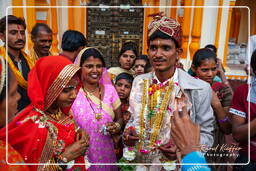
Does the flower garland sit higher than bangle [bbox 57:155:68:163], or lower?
higher

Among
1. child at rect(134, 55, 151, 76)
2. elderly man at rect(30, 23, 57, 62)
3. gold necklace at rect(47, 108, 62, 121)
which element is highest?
elderly man at rect(30, 23, 57, 62)

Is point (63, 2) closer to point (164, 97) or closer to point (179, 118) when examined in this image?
point (164, 97)

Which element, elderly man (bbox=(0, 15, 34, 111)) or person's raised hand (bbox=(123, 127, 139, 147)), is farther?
elderly man (bbox=(0, 15, 34, 111))

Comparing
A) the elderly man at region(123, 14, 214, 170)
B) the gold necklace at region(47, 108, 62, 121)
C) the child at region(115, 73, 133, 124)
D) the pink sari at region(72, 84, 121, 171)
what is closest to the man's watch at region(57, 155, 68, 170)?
the gold necklace at region(47, 108, 62, 121)

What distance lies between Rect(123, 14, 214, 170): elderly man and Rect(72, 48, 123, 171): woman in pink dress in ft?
1.60

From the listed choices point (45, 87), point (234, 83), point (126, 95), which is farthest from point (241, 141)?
point (234, 83)

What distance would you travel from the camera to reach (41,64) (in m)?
1.58

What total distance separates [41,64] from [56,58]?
0.12 m

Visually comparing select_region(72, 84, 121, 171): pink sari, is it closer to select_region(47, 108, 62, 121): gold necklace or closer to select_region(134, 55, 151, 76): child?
select_region(47, 108, 62, 121): gold necklace

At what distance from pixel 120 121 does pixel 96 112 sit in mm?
309

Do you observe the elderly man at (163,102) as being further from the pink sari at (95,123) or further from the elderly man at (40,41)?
the elderly man at (40,41)

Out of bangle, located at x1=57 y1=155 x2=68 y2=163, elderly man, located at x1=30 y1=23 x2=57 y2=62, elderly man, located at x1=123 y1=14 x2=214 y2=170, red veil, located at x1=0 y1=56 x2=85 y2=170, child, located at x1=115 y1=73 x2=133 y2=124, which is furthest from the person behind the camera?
elderly man, located at x1=30 y1=23 x2=57 y2=62

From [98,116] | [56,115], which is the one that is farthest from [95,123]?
[56,115]

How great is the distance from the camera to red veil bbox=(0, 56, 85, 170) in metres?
1.40
